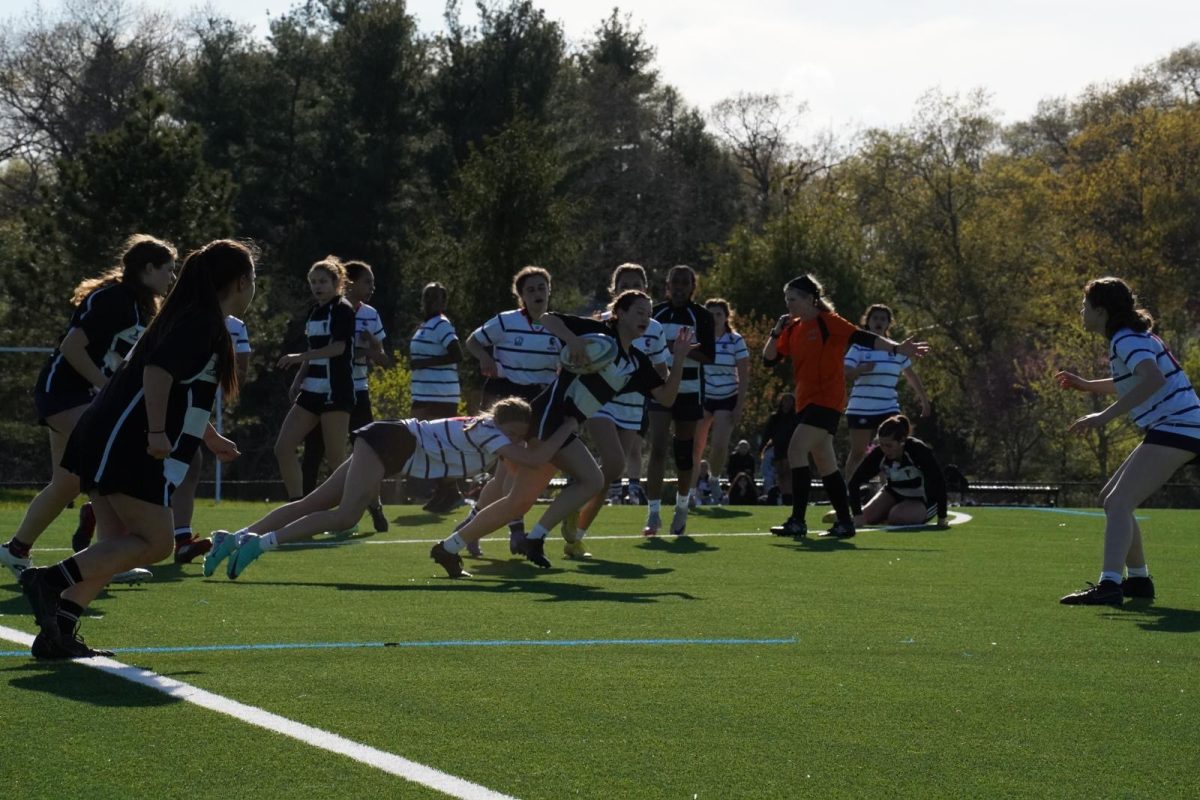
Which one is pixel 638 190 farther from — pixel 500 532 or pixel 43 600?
pixel 43 600

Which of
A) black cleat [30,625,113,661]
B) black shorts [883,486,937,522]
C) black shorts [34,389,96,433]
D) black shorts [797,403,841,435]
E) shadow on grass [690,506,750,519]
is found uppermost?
black shorts [797,403,841,435]

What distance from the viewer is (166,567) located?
1070cm

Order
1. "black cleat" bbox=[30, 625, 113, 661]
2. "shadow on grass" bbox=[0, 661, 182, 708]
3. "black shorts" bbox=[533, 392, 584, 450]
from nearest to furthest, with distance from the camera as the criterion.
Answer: "shadow on grass" bbox=[0, 661, 182, 708]
"black cleat" bbox=[30, 625, 113, 661]
"black shorts" bbox=[533, 392, 584, 450]

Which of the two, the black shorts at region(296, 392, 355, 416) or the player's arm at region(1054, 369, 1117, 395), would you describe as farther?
the black shorts at region(296, 392, 355, 416)

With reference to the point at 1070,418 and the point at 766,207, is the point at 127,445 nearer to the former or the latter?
the point at 1070,418

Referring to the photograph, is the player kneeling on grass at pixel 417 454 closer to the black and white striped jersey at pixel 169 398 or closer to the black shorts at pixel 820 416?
the black and white striped jersey at pixel 169 398

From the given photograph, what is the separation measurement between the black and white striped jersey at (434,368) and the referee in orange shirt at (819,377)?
3463mm

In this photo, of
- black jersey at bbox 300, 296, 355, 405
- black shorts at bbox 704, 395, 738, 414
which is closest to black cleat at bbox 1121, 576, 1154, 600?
black jersey at bbox 300, 296, 355, 405

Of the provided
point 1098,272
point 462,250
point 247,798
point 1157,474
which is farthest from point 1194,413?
point 1098,272

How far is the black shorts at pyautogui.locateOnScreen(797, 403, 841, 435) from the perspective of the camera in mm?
13970

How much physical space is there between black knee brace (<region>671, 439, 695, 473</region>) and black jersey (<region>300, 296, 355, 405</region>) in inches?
107

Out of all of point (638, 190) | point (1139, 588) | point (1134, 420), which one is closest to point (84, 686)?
point (1134, 420)

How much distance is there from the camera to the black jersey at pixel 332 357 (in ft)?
45.1

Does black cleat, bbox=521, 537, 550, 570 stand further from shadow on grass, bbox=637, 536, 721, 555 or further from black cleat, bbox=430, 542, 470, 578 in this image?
shadow on grass, bbox=637, 536, 721, 555
